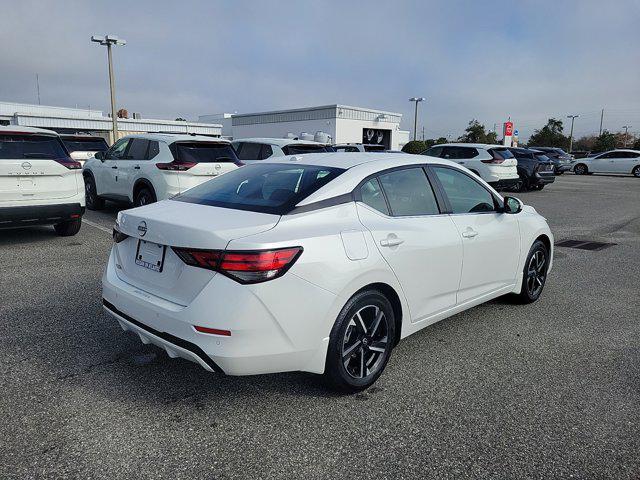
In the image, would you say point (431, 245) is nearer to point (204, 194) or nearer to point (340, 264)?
point (340, 264)

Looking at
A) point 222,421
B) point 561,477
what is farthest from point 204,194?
point 561,477

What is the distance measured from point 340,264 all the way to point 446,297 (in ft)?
4.17

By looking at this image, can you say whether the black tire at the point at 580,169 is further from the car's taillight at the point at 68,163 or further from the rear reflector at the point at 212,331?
the rear reflector at the point at 212,331

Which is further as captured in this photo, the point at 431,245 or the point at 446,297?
the point at 446,297

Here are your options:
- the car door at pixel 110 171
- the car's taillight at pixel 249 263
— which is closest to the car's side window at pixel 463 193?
the car's taillight at pixel 249 263

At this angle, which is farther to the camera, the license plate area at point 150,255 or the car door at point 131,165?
the car door at point 131,165

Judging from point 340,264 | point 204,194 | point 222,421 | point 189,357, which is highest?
point 204,194

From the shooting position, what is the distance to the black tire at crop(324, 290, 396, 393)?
2.90 meters

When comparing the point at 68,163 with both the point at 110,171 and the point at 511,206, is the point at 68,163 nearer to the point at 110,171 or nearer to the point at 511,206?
the point at 110,171

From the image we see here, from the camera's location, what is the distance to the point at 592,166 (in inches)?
1225

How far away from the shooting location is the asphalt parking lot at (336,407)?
8.06 ft

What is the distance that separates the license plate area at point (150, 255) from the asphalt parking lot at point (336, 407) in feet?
2.69

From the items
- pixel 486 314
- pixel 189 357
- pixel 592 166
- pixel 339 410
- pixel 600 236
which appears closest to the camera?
pixel 189 357

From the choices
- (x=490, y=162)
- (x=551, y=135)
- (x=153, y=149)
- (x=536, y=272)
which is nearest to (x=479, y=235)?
(x=536, y=272)
